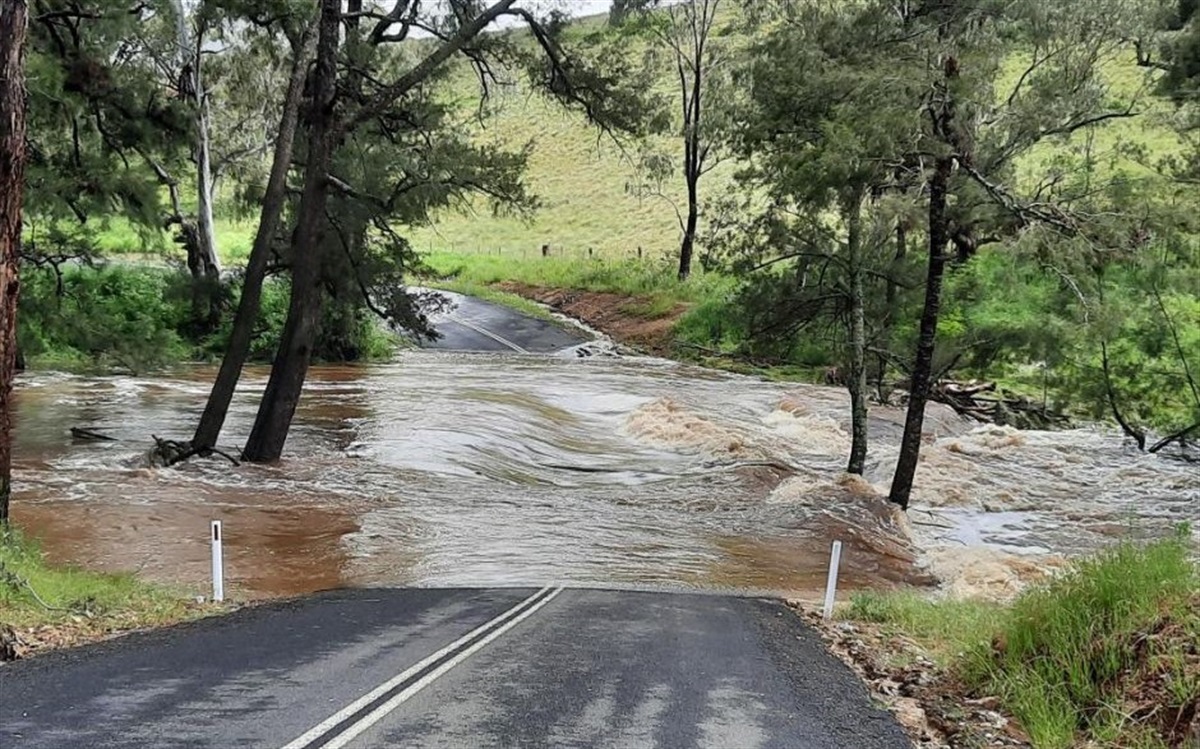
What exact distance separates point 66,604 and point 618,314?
4004cm

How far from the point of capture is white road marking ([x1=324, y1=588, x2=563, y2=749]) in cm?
546

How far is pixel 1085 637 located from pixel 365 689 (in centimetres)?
455

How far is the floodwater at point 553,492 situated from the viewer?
1259 cm

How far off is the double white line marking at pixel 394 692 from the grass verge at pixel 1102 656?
3.59 m

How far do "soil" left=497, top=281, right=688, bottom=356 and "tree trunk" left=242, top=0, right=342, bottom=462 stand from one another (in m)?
24.1

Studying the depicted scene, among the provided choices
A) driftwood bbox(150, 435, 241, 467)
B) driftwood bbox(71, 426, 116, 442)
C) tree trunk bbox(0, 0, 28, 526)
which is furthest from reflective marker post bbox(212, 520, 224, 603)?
driftwood bbox(71, 426, 116, 442)

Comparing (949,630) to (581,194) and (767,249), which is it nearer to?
(767,249)

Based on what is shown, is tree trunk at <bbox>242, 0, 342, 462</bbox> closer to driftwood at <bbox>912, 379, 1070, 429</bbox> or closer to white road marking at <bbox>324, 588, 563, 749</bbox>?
white road marking at <bbox>324, 588, 563, 749</bbox>

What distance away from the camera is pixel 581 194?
85000 mm

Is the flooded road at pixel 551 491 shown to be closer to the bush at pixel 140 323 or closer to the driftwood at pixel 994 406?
the driftwood at pixel 994 406

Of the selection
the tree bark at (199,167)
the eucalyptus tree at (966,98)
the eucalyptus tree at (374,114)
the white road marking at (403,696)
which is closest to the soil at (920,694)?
the white road marking at (403,696)

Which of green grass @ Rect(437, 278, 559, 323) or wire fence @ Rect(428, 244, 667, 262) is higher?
wire fence @ Rect(428, 244, 667, 262)

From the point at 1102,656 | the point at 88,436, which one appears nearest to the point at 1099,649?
the point at 1102,656

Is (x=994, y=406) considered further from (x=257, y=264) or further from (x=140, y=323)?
(x=140, y=323)
